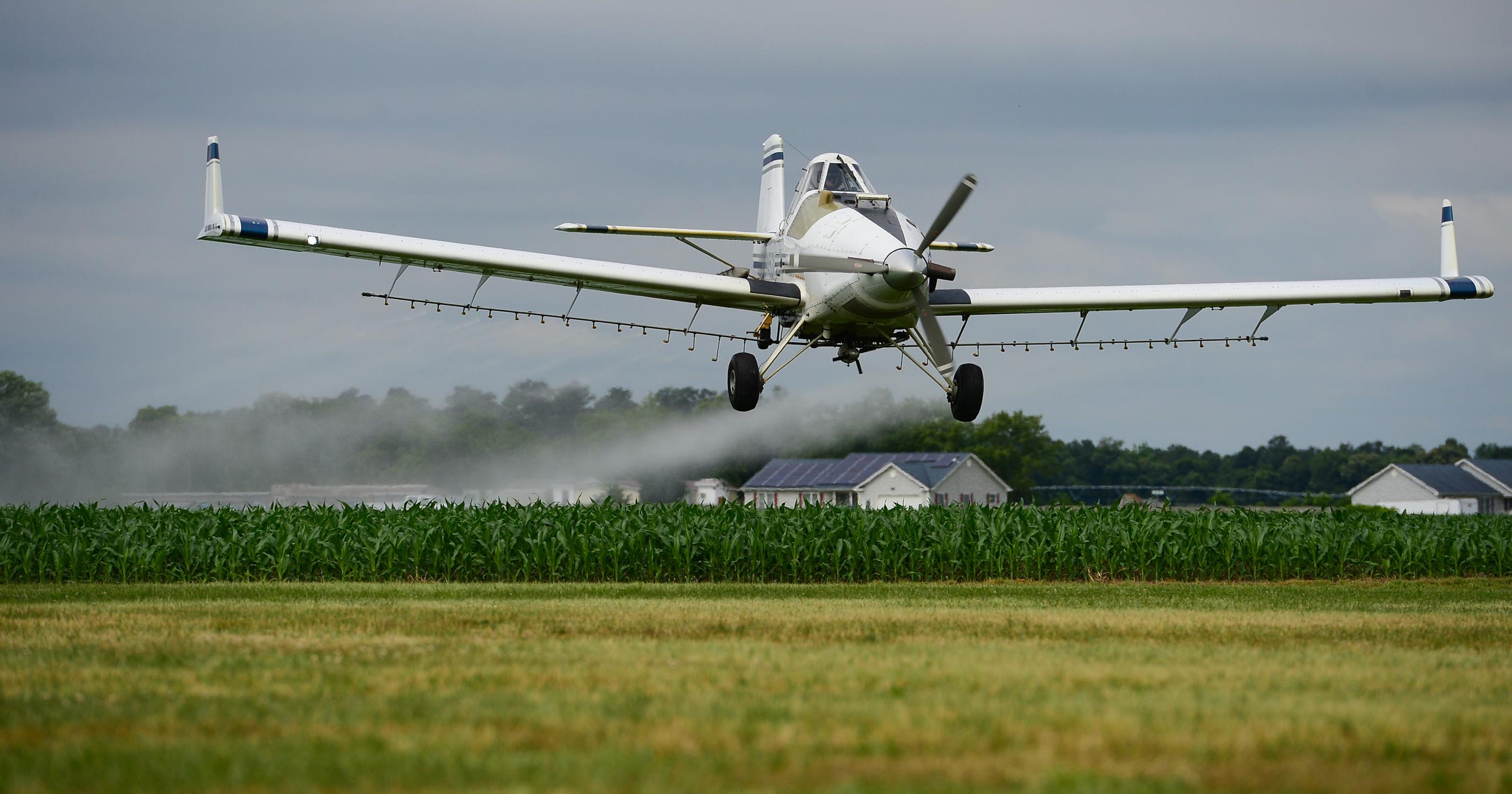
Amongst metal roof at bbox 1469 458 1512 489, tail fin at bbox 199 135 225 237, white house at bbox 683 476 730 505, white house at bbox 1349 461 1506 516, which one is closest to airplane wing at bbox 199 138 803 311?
tail fin at bbox 199 135 225 237

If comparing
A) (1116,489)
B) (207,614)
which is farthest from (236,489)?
(1116,489)

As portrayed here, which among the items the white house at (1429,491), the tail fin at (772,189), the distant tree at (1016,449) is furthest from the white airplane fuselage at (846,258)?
the white house at (1429,491)

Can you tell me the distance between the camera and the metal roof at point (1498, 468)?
8856 cm

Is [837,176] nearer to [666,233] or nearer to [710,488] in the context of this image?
[666,233]

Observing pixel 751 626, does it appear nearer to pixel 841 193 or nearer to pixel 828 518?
pixel 828 518

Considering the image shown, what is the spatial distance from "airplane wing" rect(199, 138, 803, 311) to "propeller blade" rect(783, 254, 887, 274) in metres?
0.70

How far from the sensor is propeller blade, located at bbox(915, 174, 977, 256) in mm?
22734

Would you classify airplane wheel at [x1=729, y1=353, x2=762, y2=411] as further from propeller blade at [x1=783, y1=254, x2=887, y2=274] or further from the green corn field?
the green corn field

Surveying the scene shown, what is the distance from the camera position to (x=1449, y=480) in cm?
9012

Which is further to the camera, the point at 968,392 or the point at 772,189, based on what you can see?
the point at 772,189

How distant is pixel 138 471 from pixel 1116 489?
195ft

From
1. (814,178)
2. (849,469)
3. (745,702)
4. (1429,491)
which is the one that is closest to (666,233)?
(814,178)

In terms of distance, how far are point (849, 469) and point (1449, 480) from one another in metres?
43.4

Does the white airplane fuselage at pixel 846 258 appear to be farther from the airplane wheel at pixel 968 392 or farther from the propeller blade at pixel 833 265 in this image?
the airplane wheel at pixel 968 392
